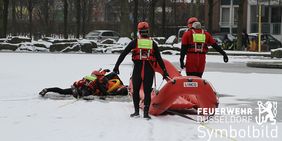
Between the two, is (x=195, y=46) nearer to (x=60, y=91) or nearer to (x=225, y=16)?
(x=60, y=91)

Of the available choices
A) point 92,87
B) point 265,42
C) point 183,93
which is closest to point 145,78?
point 183,93

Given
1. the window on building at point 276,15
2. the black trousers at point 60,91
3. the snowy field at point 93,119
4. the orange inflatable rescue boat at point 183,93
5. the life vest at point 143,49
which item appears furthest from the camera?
the window on building at point 276,15

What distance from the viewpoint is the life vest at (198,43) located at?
11.2 m

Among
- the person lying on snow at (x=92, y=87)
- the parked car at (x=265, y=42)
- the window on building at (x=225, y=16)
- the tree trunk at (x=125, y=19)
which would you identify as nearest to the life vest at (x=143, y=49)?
the person lying on snow at (x=92, y=87)

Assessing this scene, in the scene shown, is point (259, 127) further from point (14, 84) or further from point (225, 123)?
point (14, 84)

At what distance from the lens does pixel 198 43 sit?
443 inches

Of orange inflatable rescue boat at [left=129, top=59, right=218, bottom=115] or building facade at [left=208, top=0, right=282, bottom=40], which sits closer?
orange inflatable rescue boat at [left=129, top=59, right=218, bottom=115]

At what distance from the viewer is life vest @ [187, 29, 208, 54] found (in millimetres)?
11227

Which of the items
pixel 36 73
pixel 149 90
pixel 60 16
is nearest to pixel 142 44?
pixel 149 90

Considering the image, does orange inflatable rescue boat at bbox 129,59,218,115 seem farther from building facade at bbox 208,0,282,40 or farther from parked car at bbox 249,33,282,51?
building facade at bbox 208,0,282,40

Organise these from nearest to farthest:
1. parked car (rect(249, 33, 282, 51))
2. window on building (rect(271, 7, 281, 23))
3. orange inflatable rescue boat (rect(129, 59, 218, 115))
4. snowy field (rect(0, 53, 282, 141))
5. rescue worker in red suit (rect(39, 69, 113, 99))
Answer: snowy field (rect(0, 53, 282, 141)) → orange inflatable rescue boat (rect(129, 59, 218, 115)) → rescue worker in red suit (rect(39, 69, 113, 99)) → parked car (rect(249, 33, 282, 51)) → window on building (rect(271, 7, 281, 23))

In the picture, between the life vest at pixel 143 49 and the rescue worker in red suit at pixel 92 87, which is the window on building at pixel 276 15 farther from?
the life vest at pixel 143 49

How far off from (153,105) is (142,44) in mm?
1180

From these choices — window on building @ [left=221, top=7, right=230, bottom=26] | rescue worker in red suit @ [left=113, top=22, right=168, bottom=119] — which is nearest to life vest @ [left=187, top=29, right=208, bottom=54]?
rescue worker in red suit @ [left=113, top=22, right=168, bottom=119]
